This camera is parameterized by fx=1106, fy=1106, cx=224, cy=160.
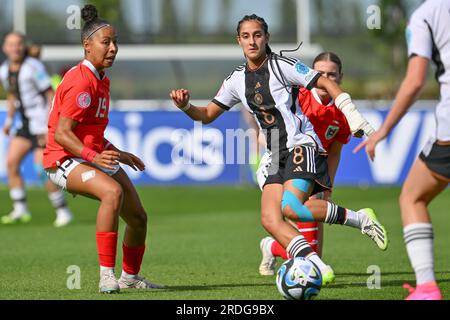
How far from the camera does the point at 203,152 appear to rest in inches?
830

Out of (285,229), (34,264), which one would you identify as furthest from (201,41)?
(285,229)

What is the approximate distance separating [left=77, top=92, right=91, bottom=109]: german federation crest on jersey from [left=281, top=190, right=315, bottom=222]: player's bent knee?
1.70 meters

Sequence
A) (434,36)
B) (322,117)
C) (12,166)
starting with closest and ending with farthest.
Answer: (434,36), (322,117), (12,166)

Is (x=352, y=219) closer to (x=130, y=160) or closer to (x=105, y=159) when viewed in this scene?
(x=130, y=160)

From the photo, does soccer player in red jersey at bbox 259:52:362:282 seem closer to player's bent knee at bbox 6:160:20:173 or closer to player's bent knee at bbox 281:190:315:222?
player's bent knee at bbox 281:190:315:222

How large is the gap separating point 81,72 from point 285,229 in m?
2.08

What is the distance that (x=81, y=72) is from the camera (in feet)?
29.0

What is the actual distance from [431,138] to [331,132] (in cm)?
249

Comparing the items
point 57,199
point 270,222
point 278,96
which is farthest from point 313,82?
point 57,199

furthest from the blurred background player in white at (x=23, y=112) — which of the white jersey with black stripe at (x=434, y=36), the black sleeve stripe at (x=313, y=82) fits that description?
the white jersey with black stripe at (x=434, y=36)

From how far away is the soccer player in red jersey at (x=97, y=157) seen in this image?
8602mm

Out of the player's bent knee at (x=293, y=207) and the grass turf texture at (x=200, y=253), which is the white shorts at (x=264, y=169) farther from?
the grass turf texture at (x=200, y=253)

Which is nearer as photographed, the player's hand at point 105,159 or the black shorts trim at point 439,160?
the black shorts trim at point 439,160
